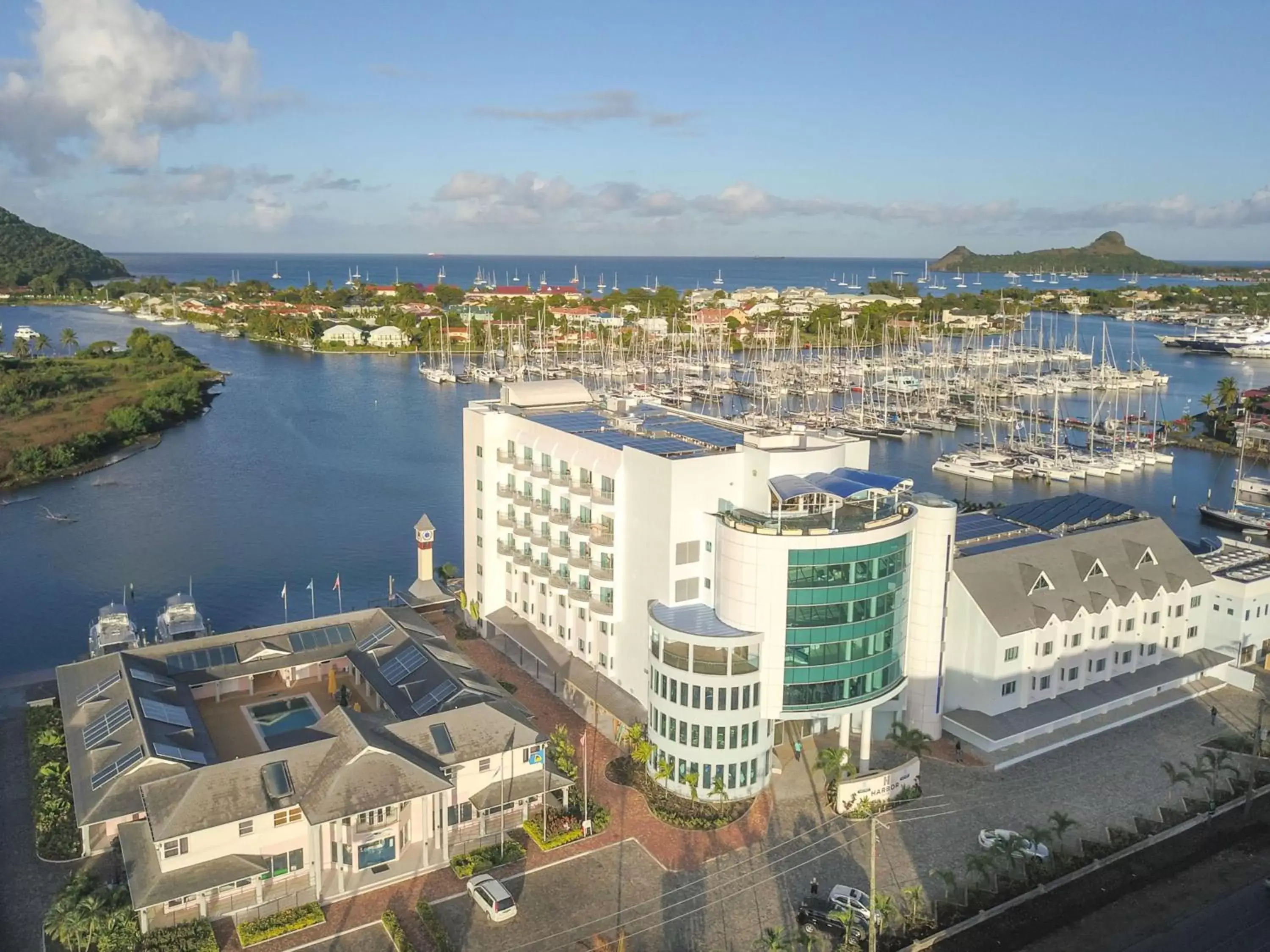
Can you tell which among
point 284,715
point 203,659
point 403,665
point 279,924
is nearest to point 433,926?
point 279,924

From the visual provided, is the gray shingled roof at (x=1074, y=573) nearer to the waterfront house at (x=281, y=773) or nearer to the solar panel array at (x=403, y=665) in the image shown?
the waterfront house at (x=281, y=773)

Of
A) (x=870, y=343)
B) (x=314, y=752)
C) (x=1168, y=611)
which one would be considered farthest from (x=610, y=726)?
(x=870, y=343)

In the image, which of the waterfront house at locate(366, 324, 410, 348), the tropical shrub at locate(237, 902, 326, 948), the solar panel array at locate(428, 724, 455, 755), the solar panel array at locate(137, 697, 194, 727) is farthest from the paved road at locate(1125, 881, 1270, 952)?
the waterfront house at locate(366, 324, 410, 348)

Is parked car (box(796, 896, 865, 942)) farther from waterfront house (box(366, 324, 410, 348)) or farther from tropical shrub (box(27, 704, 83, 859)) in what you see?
waterfront house (box(366, 324, 410, 348))

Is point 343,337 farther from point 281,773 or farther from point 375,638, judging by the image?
point 281,773

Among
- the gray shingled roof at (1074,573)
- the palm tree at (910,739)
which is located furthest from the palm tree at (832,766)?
the gray shingled roof at (1074,573)

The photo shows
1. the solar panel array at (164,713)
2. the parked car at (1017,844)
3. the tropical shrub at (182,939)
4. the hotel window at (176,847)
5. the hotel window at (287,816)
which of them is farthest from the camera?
the solar panel array at (164,713)

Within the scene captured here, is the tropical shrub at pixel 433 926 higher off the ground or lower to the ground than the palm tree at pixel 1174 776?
lower

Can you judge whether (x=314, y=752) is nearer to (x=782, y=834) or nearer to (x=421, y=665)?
(x=421, y=665)
